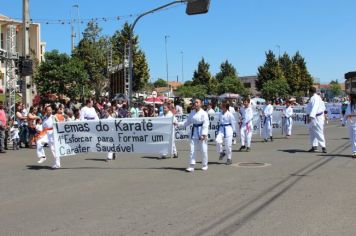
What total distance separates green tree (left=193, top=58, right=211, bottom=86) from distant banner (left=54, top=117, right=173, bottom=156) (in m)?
71.6

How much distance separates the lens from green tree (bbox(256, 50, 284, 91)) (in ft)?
262

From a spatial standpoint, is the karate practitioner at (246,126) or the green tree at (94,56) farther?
the green tree at (94,56)

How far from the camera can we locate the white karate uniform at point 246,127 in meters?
16.6

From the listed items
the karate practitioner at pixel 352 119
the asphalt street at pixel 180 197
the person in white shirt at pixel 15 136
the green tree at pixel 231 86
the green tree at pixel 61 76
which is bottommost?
the asphalt street at pixel 180 197

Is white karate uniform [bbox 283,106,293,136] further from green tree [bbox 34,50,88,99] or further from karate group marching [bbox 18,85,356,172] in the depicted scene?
green tree [bbox 34,50,88,99]

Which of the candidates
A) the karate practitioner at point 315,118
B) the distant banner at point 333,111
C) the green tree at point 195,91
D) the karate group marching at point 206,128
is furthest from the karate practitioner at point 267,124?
the green tree at point 195,91

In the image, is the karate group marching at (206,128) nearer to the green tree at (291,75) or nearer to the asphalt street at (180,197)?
the asphalt street at (180,197)

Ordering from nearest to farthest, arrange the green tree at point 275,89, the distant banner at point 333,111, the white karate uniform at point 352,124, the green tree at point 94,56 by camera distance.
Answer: the white karate uniform at point 352,124, the distant banner at point 333,111, the green tree at point 94,56, the green tree at point 275,89

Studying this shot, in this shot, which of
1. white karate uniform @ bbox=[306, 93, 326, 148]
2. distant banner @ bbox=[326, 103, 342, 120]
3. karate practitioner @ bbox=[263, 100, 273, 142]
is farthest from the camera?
distant banner @ bbox=[326, 103, 342, 120]

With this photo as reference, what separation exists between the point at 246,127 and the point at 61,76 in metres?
Result: 24.9

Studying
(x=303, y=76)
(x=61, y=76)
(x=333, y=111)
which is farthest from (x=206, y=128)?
(x=303, y=76)

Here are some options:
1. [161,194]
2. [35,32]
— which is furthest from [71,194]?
[35,32]

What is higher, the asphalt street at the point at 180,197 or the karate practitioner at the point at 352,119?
the karate practitioner at the point at 352,119

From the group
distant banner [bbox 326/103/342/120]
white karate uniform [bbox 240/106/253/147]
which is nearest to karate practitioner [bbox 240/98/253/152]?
white karate uniform [bbox 240/106/253/147]
